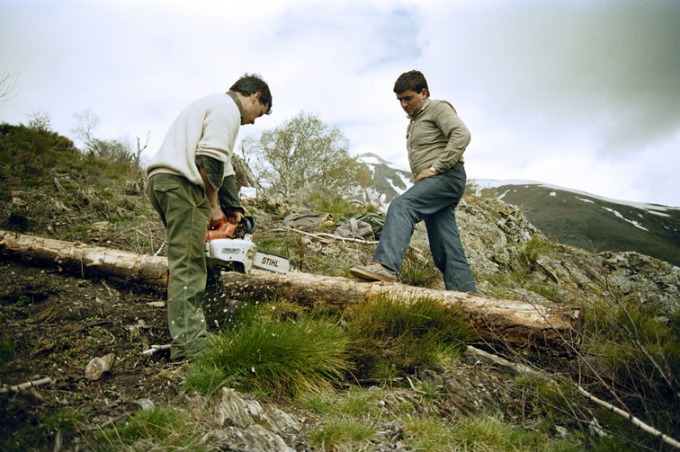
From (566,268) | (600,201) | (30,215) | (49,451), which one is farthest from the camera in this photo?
(600,201)

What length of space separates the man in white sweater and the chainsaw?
12 centimetres

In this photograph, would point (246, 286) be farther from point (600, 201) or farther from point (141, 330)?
point (600, 201)

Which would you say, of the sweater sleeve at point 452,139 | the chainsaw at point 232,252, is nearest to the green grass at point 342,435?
the chainsaw at point 232,252

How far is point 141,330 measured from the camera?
10.1 ft

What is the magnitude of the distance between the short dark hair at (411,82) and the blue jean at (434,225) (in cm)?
91

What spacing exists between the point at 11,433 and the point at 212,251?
4.82 feet

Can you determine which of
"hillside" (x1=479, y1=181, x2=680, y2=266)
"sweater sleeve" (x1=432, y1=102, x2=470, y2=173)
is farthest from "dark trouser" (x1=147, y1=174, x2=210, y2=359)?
"hillside" (x1=479, y1=181, x2=680, y2=266)

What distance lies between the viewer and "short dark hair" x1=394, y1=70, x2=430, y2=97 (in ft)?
12.8

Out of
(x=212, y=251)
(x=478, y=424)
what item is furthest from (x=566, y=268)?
(x=212, y=251)

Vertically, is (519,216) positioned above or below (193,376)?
above

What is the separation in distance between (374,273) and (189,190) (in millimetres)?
1747

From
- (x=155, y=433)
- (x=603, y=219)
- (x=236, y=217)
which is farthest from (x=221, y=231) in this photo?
(x=603, y=219)

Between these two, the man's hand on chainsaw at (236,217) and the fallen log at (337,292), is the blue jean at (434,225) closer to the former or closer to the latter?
the fallen log at (337,292)

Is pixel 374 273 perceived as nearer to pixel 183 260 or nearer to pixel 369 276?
pixel 369 276
